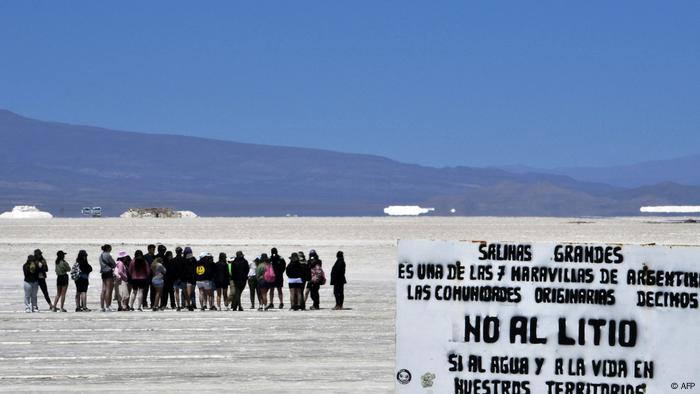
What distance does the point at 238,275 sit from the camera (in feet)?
87.7

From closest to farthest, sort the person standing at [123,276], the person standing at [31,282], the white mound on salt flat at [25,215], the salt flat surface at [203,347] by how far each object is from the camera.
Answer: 1. the salt flat surface at [203,347]
2. the person standing at [31,282]
3. the person standing at [123,276]
4. the white mound on salt flat at [25,215]

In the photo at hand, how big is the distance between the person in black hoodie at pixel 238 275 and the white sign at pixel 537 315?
19.5 m

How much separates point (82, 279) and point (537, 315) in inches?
793

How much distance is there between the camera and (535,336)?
712 centimetres

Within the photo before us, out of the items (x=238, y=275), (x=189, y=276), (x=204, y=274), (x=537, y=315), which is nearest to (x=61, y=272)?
(x=189, y=276)

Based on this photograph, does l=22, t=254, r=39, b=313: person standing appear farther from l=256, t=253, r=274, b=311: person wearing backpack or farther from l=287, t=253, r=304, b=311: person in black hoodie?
l=287, t=253, r=304, b=311: person in black hoodie

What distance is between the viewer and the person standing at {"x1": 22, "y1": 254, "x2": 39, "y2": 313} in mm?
25781

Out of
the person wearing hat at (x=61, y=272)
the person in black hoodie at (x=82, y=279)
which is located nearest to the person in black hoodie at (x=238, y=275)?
the person in black hoodie at (x=82, y=279)

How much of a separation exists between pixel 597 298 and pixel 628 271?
8.7 inches

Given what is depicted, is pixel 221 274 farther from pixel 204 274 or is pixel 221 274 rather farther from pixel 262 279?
pixel 262 279

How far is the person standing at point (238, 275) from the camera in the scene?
87.2 ft

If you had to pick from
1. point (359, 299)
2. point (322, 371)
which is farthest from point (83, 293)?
point (322, 371)

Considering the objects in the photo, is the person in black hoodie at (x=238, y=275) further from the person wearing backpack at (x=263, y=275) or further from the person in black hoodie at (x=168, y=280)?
the person in black hoodie at (x=168, y=280)

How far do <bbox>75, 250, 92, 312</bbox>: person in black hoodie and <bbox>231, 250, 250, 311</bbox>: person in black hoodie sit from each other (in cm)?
291
